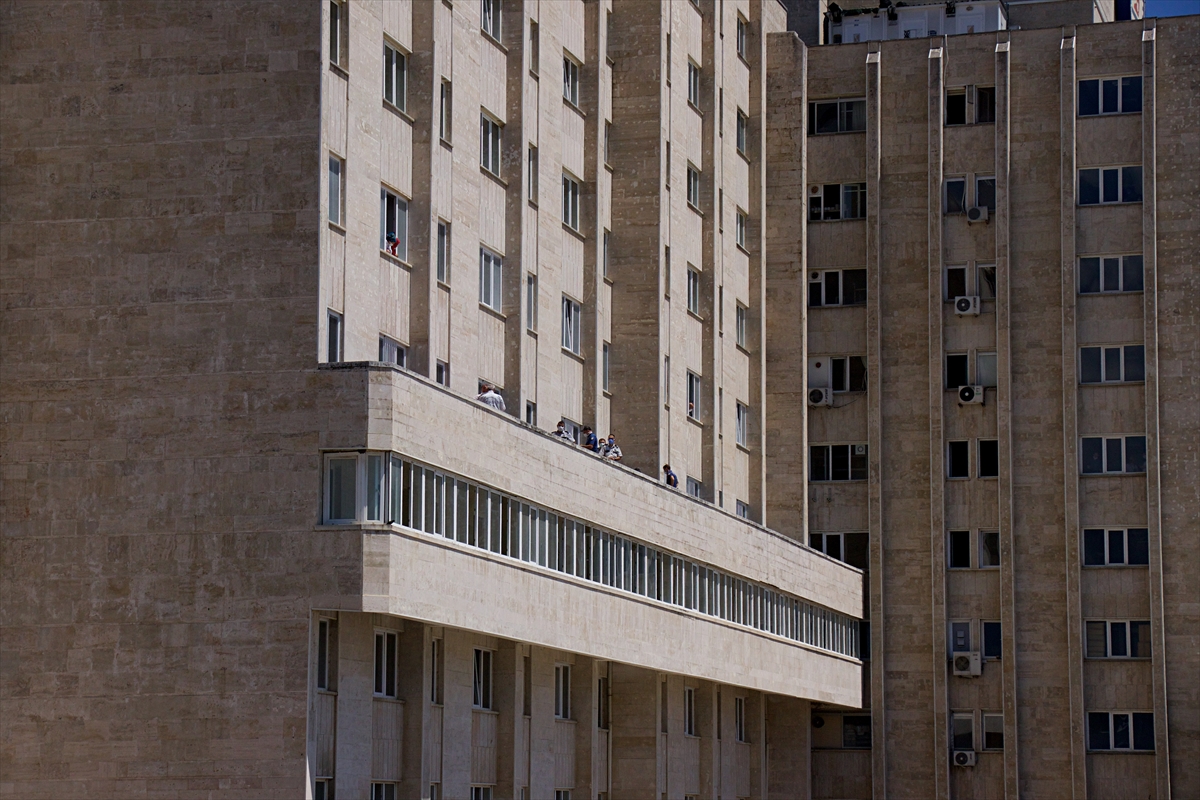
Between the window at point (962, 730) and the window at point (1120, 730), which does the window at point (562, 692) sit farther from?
the window at point (1120, 730)

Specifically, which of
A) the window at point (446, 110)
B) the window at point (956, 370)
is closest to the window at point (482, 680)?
the window at point (446, 110)

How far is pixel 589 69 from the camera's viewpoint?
171 feet

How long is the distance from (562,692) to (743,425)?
59.0 feet

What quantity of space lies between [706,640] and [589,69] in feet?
49.2

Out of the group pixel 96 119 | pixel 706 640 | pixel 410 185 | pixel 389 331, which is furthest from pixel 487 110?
pixel 706 640

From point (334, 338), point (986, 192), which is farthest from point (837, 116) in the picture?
point (334, 338)

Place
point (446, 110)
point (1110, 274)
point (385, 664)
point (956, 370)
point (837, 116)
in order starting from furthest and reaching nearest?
point (837, 116) < point (956, 370) < point (1110, 274) < point (446, 110) < point (385, 664)

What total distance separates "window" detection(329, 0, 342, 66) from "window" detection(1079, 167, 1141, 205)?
34.5 m

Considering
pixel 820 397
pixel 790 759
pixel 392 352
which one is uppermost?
pixel 820 397

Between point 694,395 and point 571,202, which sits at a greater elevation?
point 571,202

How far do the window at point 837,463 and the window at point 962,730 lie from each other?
27.2ft

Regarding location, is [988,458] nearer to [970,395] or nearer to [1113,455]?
[970,395]

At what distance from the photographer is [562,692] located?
47.8m

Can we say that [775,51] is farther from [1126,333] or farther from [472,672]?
[472,672]
